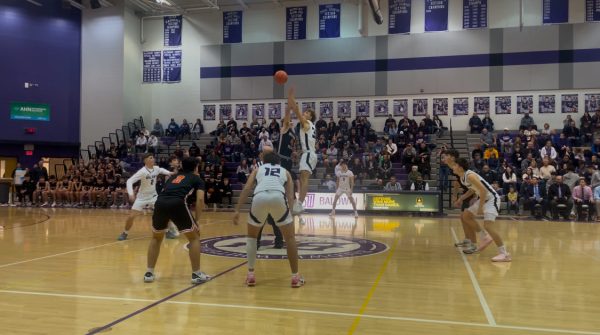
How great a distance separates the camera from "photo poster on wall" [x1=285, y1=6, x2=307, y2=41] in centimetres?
2562

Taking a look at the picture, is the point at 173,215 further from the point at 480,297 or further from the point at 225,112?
the point at 225,112

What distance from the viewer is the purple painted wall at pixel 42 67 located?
78.7ft

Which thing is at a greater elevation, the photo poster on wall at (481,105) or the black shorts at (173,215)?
the photo poster on wall at (481,105)

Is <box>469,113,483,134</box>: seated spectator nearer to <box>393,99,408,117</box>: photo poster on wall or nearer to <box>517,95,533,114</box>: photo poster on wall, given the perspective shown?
<box>517,95,533,114</box>: photo poster on wall

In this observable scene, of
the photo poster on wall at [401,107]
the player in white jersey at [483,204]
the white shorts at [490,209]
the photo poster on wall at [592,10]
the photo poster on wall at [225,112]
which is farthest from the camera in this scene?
the photo poster on wall at [225,112]

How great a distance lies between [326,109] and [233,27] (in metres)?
7.02

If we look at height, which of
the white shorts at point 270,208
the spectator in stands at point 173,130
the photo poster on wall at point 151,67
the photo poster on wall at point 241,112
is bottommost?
the white shorts at point 270,208

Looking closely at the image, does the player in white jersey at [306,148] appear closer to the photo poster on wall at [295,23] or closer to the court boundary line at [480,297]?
the court boundary line at [480,297]

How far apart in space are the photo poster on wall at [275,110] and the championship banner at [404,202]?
10267 mm

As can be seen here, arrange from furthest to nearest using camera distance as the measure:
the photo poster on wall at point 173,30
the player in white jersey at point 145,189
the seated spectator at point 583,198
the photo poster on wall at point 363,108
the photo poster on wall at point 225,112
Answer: the photo poster on wall at point 173,30
the photo poster on wall at point 225,112
the photo poster on wall at point 363,108
the seated spectator at point 583,198
the player in white jersey at point 145,189

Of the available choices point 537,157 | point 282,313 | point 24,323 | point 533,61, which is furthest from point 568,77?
point 24,323

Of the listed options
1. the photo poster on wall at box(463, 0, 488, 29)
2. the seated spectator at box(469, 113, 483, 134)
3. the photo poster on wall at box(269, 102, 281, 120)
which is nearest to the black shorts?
the seated spectator at box(469, 113, 483, 134)

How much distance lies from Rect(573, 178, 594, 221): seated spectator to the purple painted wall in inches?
938

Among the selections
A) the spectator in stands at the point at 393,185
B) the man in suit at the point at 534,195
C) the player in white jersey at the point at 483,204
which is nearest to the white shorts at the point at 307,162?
the player in white jersey at the point at 483,204
